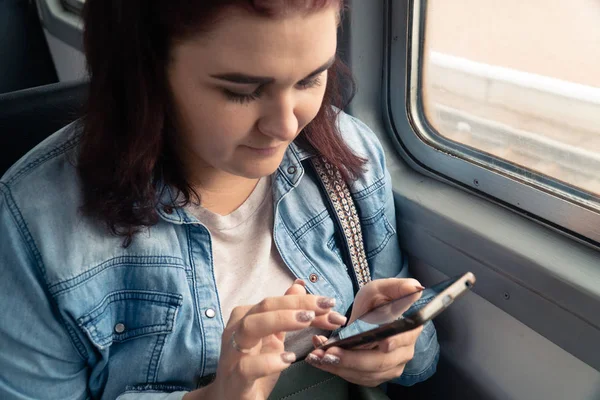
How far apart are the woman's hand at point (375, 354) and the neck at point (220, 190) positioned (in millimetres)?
326

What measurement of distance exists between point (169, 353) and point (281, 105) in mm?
531

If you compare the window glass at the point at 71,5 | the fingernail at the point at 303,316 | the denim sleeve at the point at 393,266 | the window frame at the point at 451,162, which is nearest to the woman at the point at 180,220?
the fingernail at the point at 303,316

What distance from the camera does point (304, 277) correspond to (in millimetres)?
1204

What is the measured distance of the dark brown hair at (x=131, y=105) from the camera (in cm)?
84

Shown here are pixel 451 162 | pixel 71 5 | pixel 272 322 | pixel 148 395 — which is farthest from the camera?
pixel 71 5

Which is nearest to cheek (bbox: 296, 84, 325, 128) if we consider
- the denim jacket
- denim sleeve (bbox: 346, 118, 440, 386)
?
the denim jacket

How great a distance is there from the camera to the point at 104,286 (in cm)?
101

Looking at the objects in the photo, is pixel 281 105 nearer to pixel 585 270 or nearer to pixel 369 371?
pixel 369 371

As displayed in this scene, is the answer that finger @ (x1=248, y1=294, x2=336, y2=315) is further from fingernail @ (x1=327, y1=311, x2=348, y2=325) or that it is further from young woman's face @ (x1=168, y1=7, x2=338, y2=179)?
young woman's face @ (x1=168, y1=7, x2=338, y2=179)

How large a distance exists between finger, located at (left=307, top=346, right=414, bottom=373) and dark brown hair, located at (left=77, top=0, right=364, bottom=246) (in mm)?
391

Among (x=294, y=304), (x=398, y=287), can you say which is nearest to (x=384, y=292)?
(x=398, y=287)

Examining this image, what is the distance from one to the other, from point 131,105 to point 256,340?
0.45m

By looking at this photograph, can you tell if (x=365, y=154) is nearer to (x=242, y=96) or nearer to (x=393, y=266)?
(x=393, y=266)

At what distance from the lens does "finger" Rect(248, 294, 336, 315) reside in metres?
0.83
